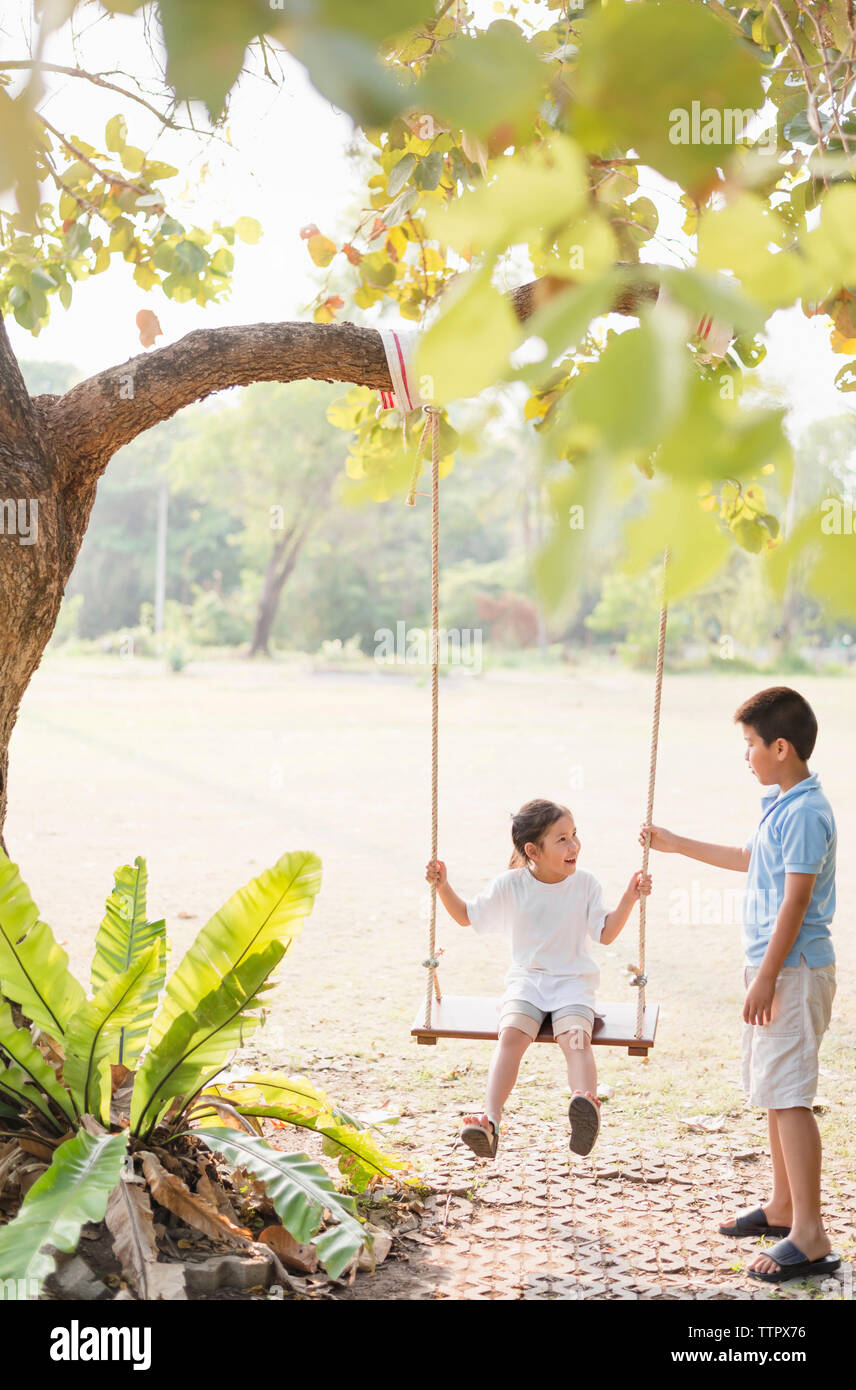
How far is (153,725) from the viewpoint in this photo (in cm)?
1739

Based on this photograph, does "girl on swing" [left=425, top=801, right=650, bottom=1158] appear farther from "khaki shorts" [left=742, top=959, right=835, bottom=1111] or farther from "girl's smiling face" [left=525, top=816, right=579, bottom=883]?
"khaki shorts" [left=742, top=959, right=835, bottom=1111]

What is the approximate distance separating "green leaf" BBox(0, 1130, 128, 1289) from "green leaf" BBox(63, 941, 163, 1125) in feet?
0.65

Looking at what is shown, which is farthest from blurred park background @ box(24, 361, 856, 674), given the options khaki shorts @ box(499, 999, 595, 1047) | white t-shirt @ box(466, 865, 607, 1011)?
khaki shorts @ box(499, 999, 595, 1047)

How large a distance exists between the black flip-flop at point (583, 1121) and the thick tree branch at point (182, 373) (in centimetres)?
193

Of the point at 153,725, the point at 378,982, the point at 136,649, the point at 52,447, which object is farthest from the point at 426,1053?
the point at 136,649

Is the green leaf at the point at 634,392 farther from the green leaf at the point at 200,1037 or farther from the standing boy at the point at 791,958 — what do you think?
the standing boy at the point at 791,958

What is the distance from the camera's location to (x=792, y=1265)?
2826 mm

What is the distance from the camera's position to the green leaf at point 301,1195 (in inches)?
94.4

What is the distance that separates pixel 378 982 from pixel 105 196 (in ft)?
12.8

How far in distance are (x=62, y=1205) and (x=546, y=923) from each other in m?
1.64

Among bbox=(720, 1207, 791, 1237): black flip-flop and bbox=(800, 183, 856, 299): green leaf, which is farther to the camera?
bbox=(720, 1207, 791, 1237): black flip-flop

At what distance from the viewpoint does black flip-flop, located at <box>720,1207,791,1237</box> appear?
10.2ft

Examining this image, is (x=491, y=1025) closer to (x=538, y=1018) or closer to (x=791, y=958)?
(x=538, y=1018)
